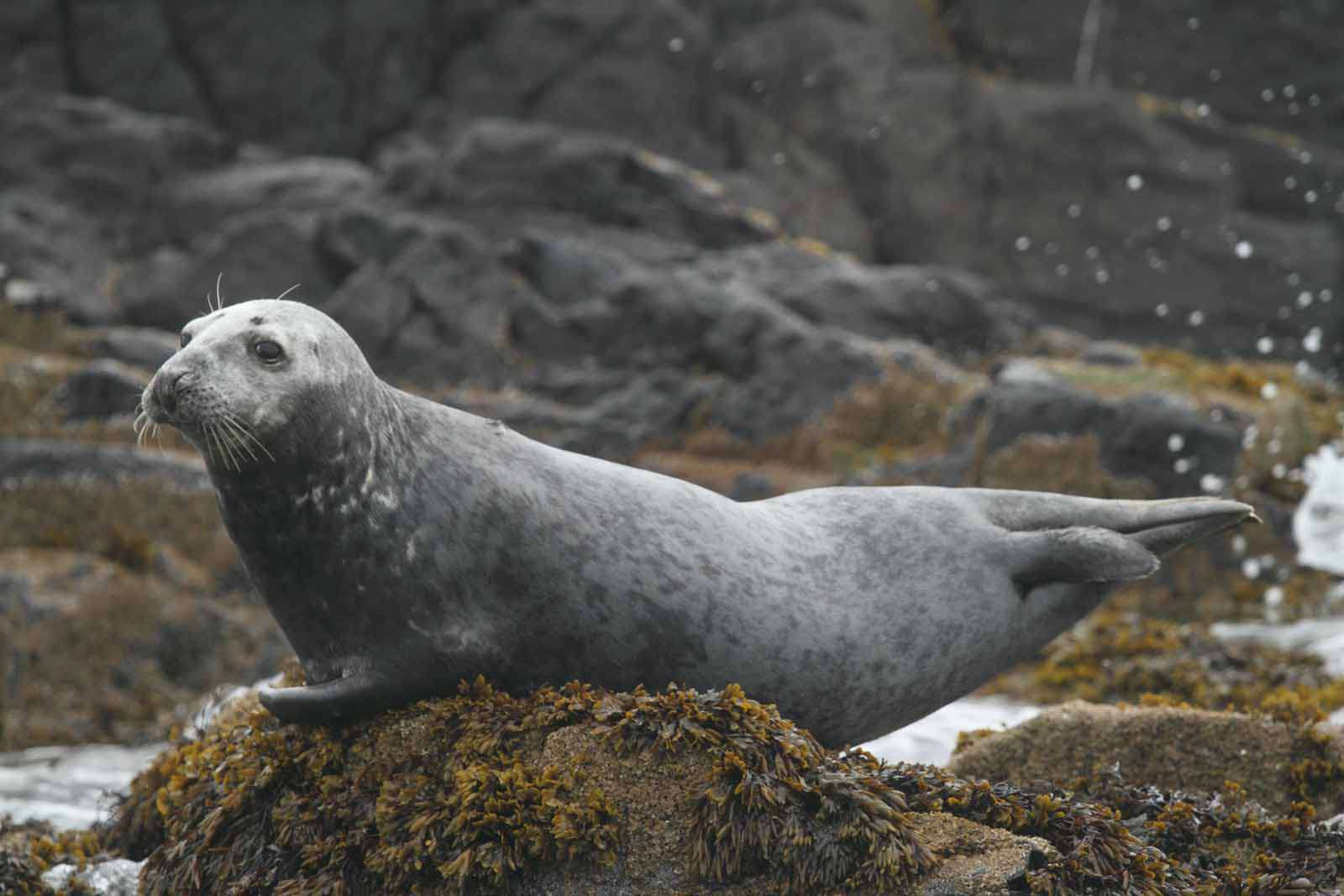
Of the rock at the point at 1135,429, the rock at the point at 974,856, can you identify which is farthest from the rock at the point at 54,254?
the rock at the point at 974,856

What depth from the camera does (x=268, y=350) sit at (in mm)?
4191

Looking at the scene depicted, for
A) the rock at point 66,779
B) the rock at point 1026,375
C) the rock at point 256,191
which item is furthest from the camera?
the rock at point 256,191

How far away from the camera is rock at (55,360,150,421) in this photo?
17.0m

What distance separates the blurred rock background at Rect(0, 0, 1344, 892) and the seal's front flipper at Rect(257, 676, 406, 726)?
5661 millimetres

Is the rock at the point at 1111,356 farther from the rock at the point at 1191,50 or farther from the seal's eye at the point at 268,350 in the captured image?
the seal's eye at the point at 268,350

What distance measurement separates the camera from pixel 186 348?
4172 millimetres

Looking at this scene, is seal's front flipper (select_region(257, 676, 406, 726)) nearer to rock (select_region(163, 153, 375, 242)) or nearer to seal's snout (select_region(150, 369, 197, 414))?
seal's snout (select_region(150, 369, 197, 414))

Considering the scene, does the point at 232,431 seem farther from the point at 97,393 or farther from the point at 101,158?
the point at 101,158

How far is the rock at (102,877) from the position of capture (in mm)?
5141

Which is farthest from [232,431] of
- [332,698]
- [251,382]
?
[332,698]

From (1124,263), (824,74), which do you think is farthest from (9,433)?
(1124,263)

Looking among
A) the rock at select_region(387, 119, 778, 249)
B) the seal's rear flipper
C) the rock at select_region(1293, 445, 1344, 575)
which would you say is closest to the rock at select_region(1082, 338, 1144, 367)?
the rock at select_region(1293, 445, 1344, 575)

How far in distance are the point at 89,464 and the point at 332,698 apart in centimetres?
1089

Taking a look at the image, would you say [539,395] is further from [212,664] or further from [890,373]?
[212,664]
